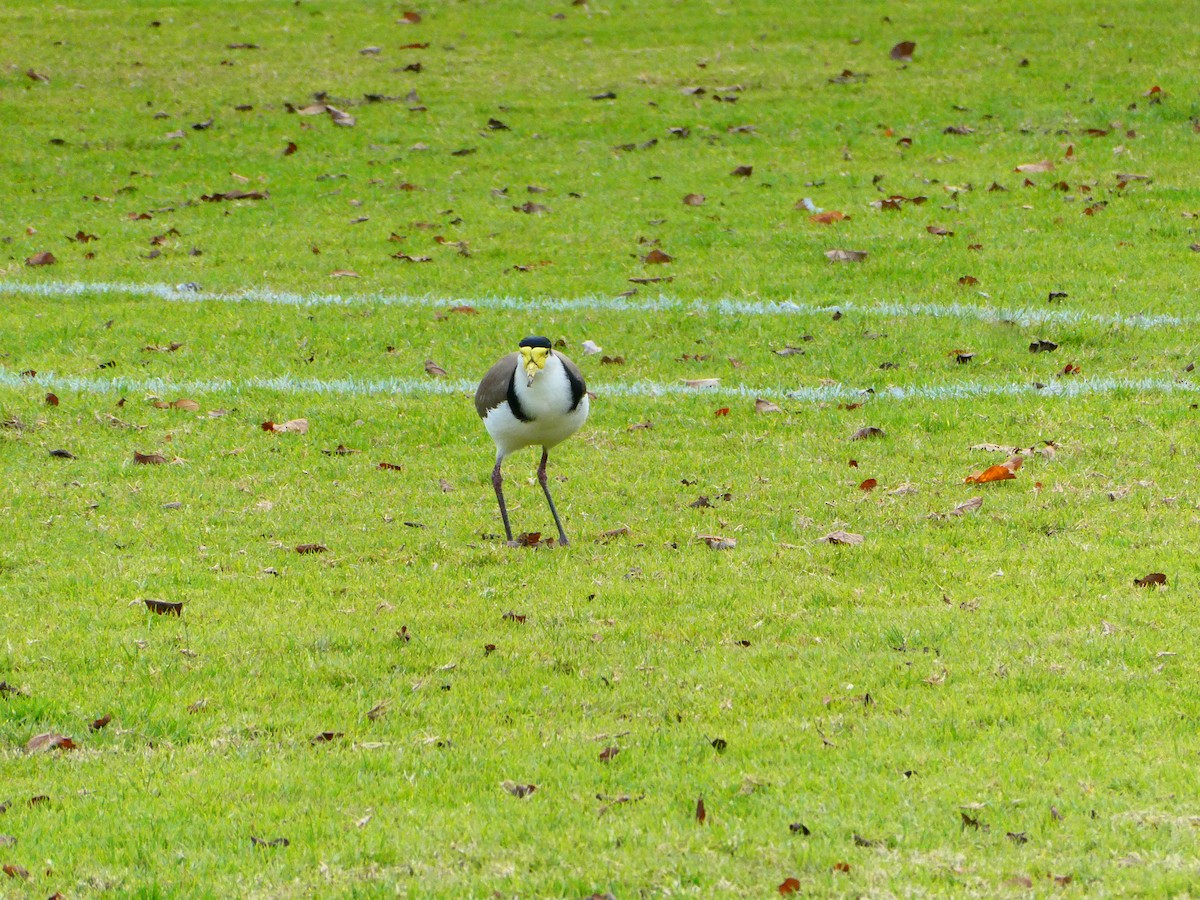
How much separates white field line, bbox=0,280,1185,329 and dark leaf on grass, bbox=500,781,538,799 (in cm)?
806

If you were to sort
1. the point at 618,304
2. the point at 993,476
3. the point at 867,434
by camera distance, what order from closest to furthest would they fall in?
the point at 993,476 < the point at 867,434 < the point at 618,304

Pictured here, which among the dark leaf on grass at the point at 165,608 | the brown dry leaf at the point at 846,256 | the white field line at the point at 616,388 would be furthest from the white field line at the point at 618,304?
the dark leaf on grass at the point at 165,608

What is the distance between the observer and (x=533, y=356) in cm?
837

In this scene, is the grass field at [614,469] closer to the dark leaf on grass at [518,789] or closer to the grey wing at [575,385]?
the dark leaf on grass at [518,789]

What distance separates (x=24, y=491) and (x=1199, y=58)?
16.6 meters

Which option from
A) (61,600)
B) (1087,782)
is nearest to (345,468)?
(61,600)

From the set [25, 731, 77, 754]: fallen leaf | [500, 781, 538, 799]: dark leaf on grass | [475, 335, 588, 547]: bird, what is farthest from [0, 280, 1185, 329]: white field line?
[500, 781, 538, 799]: dark leaf on grass

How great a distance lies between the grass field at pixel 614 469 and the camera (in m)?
5.33

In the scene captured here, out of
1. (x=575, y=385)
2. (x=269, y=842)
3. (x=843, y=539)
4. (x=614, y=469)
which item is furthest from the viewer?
(x=614, y=469)

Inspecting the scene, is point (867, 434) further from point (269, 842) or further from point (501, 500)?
point (269, 842)

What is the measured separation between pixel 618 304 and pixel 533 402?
5.11 m

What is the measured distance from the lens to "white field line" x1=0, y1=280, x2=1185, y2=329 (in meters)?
12.5

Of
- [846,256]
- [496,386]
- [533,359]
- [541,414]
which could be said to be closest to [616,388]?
[496,386]

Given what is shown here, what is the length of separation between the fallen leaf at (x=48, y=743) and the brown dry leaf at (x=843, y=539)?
13.4 feet
